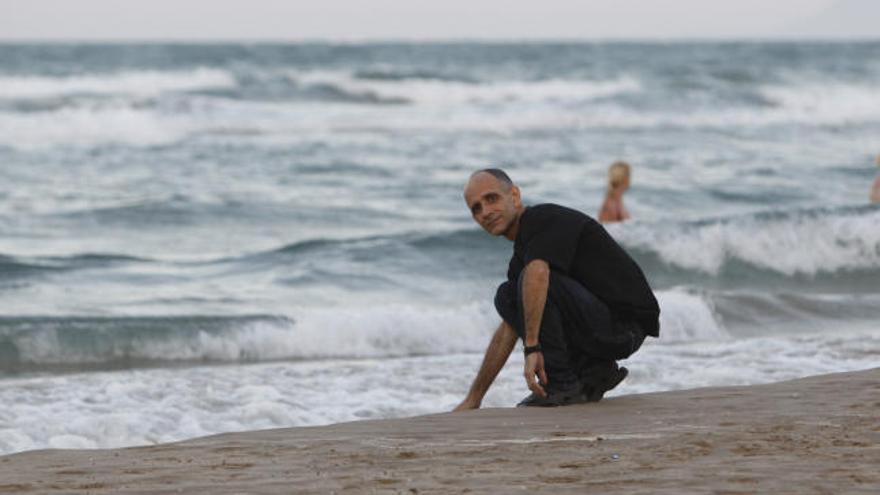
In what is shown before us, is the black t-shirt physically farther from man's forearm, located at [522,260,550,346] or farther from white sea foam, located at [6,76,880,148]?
white sea foam, located at [6,76,880,148]

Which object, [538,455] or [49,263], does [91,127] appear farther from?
[538,455]

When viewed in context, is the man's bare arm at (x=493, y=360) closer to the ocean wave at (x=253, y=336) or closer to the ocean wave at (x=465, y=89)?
the ocean wave at (x=253, y=336)

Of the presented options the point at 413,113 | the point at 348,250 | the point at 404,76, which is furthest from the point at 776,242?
the point at 404,76

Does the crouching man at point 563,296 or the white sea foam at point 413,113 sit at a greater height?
the white sea foam at point 413,113

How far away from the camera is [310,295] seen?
11000 millimetres

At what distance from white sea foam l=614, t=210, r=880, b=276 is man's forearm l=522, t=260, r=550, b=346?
281 inches

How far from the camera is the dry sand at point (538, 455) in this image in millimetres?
4172

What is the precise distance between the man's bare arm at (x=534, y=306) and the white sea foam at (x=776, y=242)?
7.12 meters

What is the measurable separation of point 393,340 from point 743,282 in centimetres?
397

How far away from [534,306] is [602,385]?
54cm

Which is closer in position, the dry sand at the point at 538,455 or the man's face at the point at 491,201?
the dry sand at the point at 538,455

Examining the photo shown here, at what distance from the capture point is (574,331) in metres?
5.57

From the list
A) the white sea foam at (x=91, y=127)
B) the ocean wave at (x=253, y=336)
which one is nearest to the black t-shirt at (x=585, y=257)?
the ocean wave at (x=253, y=336)

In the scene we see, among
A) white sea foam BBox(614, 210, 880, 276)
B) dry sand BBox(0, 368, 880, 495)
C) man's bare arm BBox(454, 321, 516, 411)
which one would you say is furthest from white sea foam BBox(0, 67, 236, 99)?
dry sand BBox(0, 368, 880, 495)
